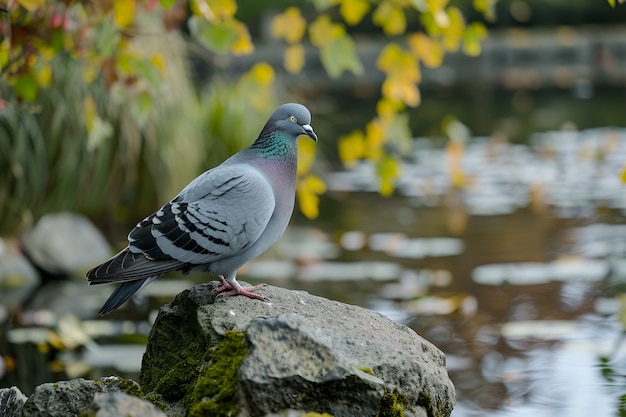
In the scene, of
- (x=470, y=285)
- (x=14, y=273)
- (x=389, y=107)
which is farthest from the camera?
(x=14, y=273)

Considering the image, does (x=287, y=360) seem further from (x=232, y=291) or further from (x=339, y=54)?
(x=339, y=54)

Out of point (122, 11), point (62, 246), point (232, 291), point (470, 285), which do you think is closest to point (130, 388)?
point (232, 291)

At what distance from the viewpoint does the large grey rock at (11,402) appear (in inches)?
120

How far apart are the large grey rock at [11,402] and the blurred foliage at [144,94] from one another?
1.26 metres

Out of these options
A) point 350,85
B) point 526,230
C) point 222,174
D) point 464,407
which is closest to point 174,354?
point 222,174

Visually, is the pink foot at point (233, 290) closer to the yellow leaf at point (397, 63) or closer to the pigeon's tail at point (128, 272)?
the pigeon's tail at point (128, 272)

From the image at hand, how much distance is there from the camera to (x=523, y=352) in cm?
501

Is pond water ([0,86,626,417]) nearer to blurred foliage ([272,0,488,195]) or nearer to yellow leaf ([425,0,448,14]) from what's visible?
blurred foliage ([272,0,488,195])

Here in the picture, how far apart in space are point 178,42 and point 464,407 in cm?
429

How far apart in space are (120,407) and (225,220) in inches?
34.8

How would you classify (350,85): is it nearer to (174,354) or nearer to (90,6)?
(90,6)

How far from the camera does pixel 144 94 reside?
4.25m

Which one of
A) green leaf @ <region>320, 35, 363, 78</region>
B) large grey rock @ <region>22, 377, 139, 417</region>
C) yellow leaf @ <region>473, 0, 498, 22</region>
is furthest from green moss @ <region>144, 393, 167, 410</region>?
yellow leaf @ <region>473, 0, 498, 22</region>

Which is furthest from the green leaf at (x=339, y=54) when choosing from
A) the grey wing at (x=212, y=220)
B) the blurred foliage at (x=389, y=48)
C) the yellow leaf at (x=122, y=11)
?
the grey wing at (x=212, y=220)
